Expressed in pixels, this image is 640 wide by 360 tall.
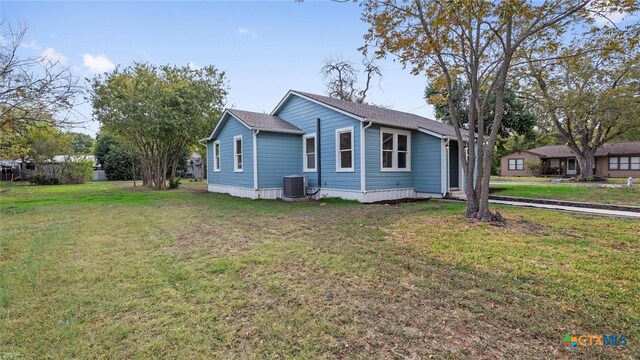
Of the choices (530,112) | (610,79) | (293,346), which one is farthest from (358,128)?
(610,79)

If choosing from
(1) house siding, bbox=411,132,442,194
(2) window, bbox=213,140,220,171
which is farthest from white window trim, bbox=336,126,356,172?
(2) window, bbox=213,140,220,171

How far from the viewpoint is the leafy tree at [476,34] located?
6.25 m

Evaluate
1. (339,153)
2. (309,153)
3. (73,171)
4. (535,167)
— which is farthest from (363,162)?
(535,167)

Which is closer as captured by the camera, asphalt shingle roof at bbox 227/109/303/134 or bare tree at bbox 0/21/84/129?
bare tree at bbox 0/21/84/129

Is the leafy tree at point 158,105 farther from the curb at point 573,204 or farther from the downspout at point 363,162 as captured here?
the curb at point 573,204

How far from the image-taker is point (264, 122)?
12.6 metres

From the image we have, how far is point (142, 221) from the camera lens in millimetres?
7375

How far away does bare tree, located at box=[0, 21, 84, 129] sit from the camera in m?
7.32

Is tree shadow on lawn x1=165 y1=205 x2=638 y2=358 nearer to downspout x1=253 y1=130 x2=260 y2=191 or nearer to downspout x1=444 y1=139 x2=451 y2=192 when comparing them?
downspout x1=253 y1=130 x2=260 y2=191

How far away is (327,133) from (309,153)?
143cm

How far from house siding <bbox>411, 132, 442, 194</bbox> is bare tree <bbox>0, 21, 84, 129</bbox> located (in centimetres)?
1085

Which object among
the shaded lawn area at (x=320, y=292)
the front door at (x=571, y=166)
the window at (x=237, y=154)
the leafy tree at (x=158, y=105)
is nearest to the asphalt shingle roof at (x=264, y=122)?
the window at (x=237, y=154)

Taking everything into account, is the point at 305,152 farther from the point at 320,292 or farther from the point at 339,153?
the point at 320,292

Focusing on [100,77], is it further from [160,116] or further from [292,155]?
[292,155]
